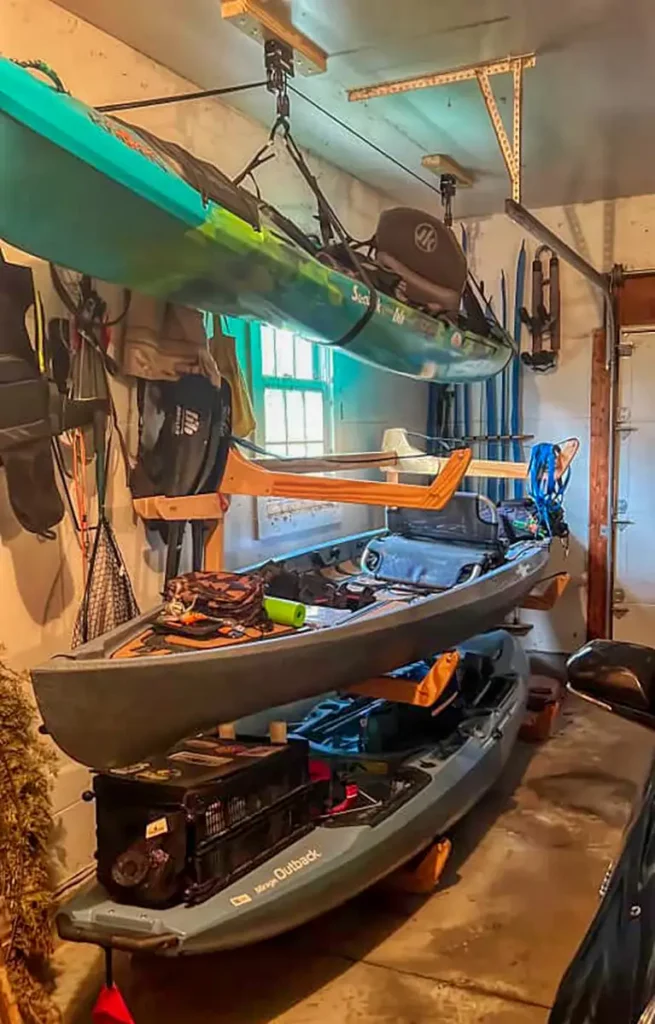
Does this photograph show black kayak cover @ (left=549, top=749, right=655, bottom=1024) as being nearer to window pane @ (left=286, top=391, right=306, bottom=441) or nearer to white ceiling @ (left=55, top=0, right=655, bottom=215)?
white ceiling @ (left=55, top=0, right=655, bottom=215)

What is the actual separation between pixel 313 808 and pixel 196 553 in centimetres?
111

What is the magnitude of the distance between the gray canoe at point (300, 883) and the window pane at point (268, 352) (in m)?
1.90

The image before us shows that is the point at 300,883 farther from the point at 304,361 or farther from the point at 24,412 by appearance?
the point at 304,361

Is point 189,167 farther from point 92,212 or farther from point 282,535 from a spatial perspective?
point 282,535

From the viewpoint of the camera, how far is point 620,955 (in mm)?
1222

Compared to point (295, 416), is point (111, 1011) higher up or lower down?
lower down

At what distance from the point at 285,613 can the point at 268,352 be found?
6.54ft

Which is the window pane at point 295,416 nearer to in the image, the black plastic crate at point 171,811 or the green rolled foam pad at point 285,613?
the green rolled foam pad at point 285,613

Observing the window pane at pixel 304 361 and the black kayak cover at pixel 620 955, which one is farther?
the window pane at pixel 304 361

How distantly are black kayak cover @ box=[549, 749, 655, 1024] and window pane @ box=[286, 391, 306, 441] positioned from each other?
340cm

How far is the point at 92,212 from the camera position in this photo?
2102 mm

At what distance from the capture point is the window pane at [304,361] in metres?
4.62

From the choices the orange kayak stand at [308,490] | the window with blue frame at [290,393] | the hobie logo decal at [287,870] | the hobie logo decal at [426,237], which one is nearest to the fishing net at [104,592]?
the orange kayak stand at [308,490]

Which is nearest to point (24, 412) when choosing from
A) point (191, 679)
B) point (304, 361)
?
point (191, 679)
